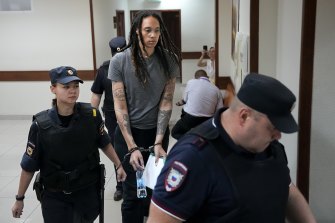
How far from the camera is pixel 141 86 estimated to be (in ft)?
8.37

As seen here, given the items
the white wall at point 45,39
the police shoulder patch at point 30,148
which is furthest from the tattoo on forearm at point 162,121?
the white wall at point 45,39

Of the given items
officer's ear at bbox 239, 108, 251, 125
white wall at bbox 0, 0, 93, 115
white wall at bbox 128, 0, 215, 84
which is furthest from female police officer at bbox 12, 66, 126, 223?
white wall at bbox 128, 0, 215, 84

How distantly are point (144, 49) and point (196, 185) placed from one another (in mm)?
1431

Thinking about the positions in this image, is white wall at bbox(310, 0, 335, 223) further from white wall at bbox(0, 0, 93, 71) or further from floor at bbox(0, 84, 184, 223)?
white wall at bbox(0, 0, 93, 71)

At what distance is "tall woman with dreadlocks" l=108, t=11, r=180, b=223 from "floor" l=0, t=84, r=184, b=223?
3.84ft

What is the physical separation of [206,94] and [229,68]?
102 inches

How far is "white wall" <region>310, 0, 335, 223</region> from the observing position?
2.63 meters

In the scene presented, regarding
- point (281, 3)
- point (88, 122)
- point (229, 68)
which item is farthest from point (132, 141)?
point (229, 68)

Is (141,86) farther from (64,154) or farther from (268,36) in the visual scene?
(268,36)

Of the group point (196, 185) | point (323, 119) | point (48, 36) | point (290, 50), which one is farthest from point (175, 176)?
point (48, 36)

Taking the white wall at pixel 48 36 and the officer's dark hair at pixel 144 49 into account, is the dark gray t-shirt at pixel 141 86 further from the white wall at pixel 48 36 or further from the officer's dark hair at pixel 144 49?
the white wall at pixel 48 36

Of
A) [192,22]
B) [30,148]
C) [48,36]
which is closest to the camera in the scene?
[30,148]

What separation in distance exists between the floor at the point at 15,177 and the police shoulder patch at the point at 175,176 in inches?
97.3

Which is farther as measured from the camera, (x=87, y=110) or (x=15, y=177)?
(x=15, y=177)
